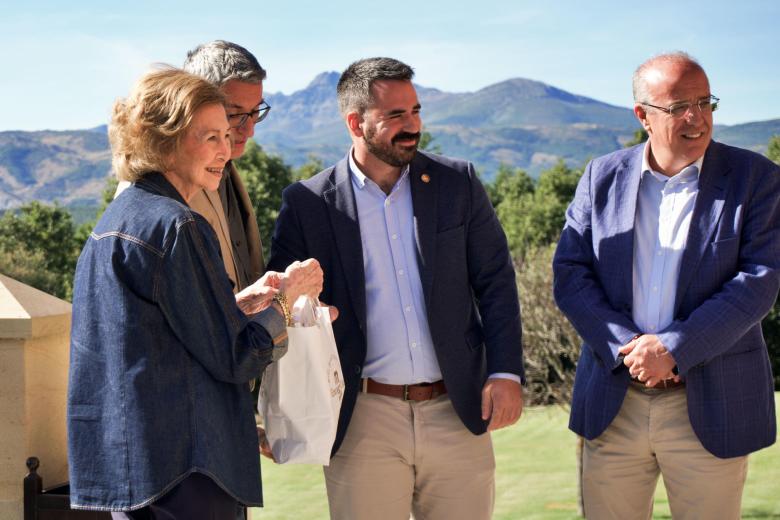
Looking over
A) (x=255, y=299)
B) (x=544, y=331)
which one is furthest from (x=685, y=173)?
(x=544, y=331)

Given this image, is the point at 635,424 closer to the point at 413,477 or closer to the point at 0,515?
the point at 413,477

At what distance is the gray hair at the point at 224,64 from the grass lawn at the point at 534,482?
28.3 ft

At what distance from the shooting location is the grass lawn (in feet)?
46.5

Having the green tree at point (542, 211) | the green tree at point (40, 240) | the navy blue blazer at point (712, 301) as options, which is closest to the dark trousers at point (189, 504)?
the navy blue blazer at point (712, 301)

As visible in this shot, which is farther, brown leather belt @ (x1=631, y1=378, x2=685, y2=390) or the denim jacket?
brown leather belt @ (x1=631, y1=378, x2=685, y2=390)

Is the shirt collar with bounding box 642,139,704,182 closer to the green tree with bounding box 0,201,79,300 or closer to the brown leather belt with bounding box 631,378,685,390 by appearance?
the brown leather belt with bounding box 631,378,685,390

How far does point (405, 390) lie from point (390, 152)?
1.05 meters

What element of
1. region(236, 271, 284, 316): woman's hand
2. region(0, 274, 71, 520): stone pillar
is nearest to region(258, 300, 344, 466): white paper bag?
region(236, 271, 284, 316): woman's hand

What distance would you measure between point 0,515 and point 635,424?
9.51ft

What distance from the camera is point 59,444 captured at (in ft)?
14.6

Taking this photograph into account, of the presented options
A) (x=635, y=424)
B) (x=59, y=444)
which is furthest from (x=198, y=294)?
(x=635, y=424)

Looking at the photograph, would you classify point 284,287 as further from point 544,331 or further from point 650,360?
point 544,331

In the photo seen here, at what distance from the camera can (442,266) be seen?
4.18 metres

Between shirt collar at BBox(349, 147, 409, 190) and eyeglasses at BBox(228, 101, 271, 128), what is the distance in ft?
1.44
